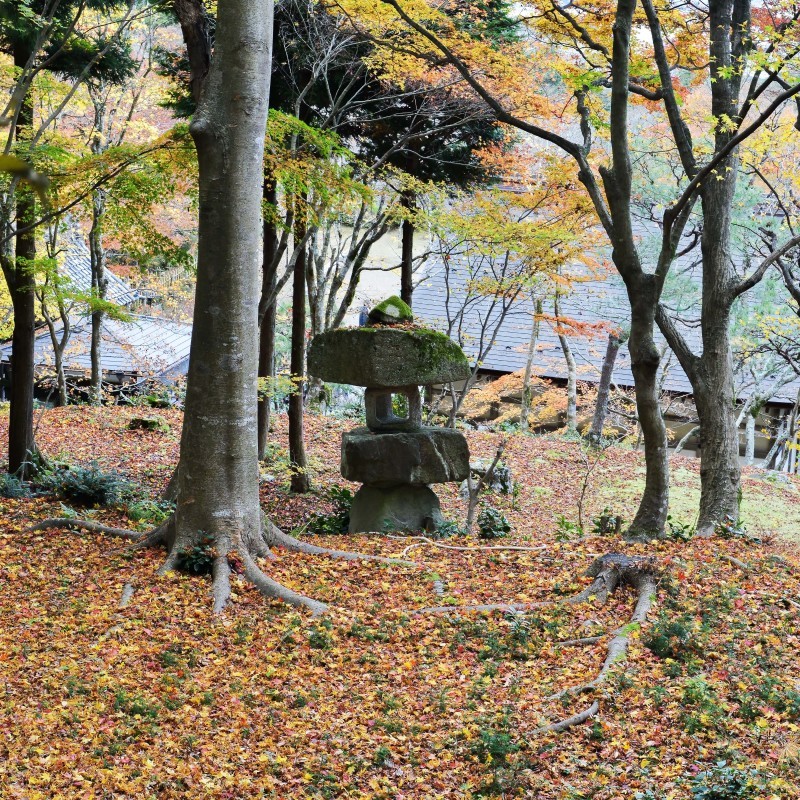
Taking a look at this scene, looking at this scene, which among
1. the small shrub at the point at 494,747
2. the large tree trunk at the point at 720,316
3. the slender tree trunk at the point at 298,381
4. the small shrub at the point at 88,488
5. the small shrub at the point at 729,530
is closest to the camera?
the small shrub at the point at 494,747

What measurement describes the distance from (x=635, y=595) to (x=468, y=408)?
17838 millimetres

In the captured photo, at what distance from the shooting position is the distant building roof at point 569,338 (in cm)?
2241

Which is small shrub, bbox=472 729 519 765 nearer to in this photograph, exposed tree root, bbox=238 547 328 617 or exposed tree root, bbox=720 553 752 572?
exposed tree root, bbox=238 547 328 617

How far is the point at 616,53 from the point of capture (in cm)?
698

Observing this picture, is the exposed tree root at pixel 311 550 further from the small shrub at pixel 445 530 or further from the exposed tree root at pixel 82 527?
the small shrub at pixel 445 530

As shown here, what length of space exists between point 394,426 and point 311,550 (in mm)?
→ 2832

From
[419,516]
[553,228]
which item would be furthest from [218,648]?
[553,228]

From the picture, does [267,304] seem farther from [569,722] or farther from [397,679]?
[569,722]

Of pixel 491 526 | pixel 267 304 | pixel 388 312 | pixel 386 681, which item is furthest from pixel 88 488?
pixel 386 681

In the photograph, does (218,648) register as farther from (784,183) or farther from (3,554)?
(784,183)

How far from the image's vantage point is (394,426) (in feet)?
31.6

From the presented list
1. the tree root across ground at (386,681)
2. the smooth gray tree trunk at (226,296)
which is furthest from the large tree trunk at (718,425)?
the smooth gray tree trunk at (226,296)

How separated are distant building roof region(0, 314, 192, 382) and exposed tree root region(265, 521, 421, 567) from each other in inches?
613

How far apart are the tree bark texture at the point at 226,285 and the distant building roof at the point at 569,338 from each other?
15.3m
